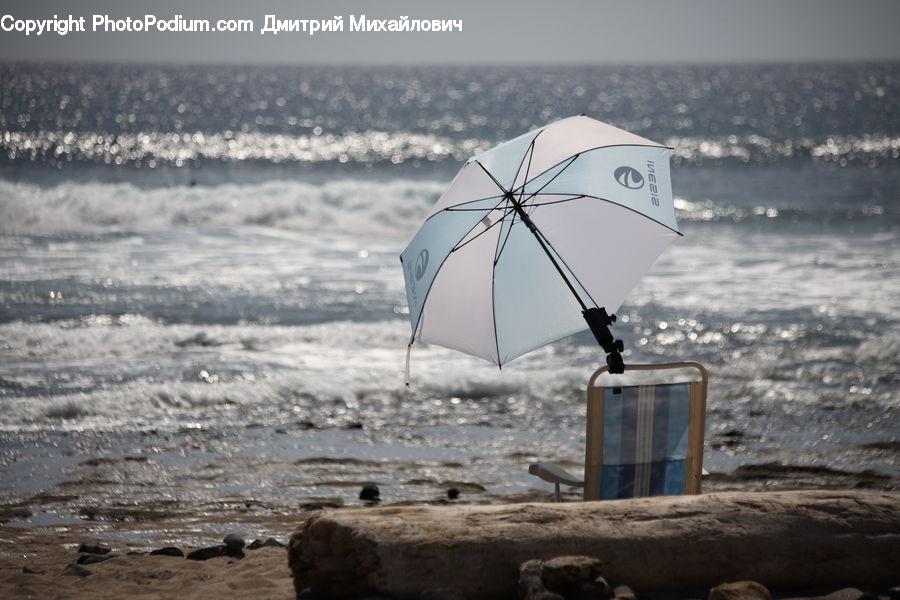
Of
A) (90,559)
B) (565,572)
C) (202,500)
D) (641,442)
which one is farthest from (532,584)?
(202,500)

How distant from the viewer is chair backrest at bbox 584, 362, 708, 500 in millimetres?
4234

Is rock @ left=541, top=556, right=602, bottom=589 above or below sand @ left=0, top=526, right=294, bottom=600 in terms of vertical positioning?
above

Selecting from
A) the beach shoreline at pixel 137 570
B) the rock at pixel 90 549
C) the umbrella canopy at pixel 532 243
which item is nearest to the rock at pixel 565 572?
the beach shoreline at pixel 137 570

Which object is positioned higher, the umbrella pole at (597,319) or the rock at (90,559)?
the umbrella pole at (597,319)

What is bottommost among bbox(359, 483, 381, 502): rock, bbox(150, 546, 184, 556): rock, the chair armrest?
bbox(150, 546, 184, 556): rock

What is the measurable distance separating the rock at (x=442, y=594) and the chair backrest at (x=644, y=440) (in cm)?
92

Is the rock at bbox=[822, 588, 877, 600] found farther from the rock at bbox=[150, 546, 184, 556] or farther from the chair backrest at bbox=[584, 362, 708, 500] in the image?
the rock at bbox=[150, 546, 184, 556]

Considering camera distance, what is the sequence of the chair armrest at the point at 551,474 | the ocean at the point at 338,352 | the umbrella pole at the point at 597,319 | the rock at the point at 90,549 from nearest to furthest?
the umbrella pole at the point at 597,319
the chair armrest at the point at 551,474
the rock at the point at 90,549
the ocean at the point at 338,352

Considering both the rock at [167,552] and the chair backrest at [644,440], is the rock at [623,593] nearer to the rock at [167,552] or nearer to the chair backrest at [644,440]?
the chair backrest at [644,440]

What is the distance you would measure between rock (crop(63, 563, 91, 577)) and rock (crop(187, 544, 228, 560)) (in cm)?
48

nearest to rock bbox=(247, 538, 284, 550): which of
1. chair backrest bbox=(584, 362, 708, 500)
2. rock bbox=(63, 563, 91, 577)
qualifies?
rock bbox=(63, 563, 91, 577)

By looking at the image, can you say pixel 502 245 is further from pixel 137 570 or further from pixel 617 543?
pixel 137 570

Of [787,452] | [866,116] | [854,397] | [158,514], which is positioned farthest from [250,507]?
[866,116]

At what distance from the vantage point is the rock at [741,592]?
11.5 ft
